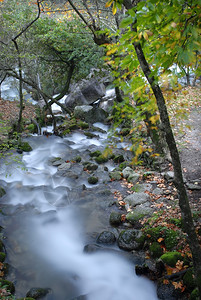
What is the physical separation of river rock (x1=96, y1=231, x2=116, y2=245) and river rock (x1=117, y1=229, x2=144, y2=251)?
0.70 feet

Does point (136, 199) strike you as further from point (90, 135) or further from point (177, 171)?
point (90, 135)

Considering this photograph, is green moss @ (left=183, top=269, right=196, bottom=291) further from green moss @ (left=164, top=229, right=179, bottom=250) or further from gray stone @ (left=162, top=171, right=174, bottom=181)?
gray stone @ (left=162, top=171, right=174, bottom=181)

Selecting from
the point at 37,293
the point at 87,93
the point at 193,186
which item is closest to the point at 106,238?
the point at 37,293

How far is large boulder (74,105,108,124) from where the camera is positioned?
16.2m

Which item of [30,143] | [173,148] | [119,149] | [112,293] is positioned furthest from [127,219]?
[30,143]

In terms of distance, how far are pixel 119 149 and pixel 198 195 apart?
19.4 feet

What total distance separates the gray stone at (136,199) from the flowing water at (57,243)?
0.89 m

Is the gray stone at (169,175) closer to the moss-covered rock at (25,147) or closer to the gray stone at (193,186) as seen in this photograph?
the gray stone at (193,186)

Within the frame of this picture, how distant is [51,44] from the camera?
50.8ft

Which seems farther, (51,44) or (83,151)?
(51,44)

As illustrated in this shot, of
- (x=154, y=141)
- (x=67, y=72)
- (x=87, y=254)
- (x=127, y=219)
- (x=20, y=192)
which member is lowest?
(x=87, y=254)

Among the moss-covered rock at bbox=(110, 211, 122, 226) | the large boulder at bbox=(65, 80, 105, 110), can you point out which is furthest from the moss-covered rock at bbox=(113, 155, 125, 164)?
the large boulder at bbox=(65, 80, 105, 110)

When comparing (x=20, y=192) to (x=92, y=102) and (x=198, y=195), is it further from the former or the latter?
(x=92, y=102)

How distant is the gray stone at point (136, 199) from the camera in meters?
6.91
